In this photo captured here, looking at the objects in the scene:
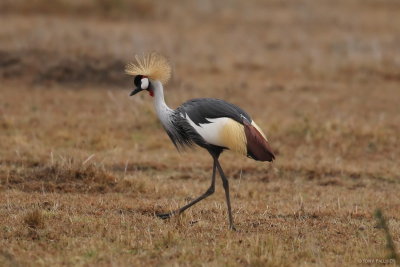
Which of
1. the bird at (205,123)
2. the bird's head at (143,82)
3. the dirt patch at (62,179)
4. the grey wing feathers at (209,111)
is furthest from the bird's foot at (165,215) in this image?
the dirt patch at (62,179)

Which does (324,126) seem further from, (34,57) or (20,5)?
(20,5)

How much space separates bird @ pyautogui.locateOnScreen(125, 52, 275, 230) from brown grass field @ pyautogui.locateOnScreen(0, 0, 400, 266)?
68 cm

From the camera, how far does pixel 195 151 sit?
375 inches

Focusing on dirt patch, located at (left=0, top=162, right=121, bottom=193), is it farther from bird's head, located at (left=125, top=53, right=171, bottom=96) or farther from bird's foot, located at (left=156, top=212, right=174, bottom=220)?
bird's head, located at (left=125, top=53, right=171, bottom=96)

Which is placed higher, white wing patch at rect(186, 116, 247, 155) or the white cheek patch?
the white cheek patch

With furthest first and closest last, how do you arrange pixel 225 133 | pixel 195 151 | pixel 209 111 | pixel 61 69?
pixel 61 69
pixel 195 151
pixel 209 111
pixel 225 133

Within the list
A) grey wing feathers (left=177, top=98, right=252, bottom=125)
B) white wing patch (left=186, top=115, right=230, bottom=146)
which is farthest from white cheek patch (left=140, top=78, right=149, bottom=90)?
white wing patch (left=186, top=115, right=230, bottom=146)

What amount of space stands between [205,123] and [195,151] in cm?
342

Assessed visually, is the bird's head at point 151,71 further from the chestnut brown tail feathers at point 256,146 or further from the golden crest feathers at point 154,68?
the chestnut brown tail feathers at point 256,146

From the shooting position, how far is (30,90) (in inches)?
505

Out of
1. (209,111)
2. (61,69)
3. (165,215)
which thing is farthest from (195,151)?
(61,69)

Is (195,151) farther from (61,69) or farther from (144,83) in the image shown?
(61,69)

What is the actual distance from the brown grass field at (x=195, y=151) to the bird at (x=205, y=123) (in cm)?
68

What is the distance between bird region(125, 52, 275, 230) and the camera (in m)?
6.05
